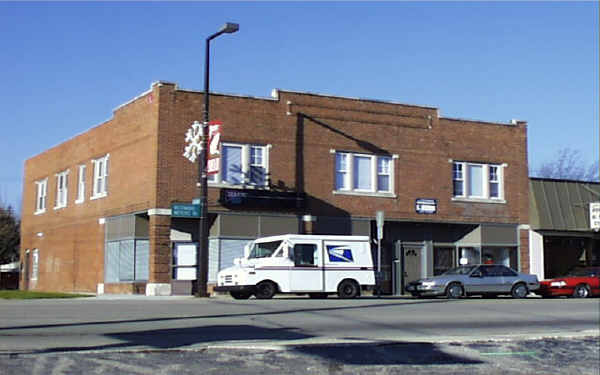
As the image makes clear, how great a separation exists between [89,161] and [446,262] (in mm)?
16357

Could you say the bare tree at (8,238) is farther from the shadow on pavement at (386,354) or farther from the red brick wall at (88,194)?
the shadow on pavement at (386,354)

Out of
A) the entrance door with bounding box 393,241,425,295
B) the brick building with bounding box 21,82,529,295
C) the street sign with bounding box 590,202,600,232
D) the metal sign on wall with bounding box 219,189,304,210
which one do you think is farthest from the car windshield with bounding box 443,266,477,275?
the street sign with bounding box 590,202,600,232

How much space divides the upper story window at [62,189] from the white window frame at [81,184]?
75.4 inches

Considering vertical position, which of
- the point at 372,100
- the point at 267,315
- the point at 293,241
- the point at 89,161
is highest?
the point at 372,100

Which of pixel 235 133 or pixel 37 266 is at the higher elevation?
pixel 235 133

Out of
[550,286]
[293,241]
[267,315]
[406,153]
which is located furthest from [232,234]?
[267,315]

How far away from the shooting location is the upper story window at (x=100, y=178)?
35.5m

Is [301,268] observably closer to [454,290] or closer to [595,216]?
[454,290]

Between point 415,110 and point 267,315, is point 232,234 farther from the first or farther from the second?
point 267,315

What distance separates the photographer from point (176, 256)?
103ft

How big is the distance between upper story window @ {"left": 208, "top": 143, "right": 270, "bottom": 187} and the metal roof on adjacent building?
520 inches

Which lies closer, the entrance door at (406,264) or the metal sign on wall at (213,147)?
the metal sign on wall at (213,147)

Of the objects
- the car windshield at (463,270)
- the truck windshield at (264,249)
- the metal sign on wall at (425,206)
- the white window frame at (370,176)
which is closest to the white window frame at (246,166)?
the white window frame at (370,176)

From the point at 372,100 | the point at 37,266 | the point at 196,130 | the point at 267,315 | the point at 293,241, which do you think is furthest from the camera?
the point at 37,266
